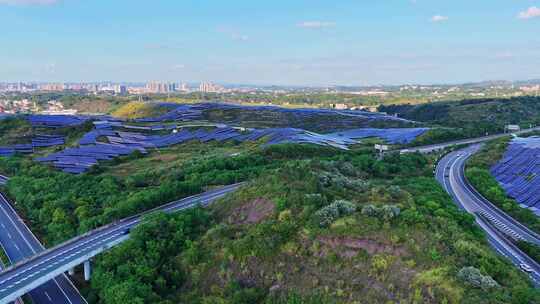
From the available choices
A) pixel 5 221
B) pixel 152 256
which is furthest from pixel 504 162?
pixel 5 221

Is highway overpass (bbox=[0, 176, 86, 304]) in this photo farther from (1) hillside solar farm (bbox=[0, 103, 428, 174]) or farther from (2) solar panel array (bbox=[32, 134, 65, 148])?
(2) solar panel array (bbox=[32, 134, 65, 148])

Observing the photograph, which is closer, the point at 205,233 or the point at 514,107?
the point at 205,233

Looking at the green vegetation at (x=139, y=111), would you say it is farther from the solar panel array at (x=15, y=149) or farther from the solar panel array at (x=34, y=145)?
the solar panel array at (x=15, y=149)

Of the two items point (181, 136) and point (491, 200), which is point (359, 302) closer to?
point (491, 200)

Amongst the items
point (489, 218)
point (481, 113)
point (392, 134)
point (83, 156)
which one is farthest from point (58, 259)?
point (481, 113)

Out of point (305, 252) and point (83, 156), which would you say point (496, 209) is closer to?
point (305, 252)

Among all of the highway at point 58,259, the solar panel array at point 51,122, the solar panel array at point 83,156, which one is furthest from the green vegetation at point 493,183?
the solar panel array at point 51,122
